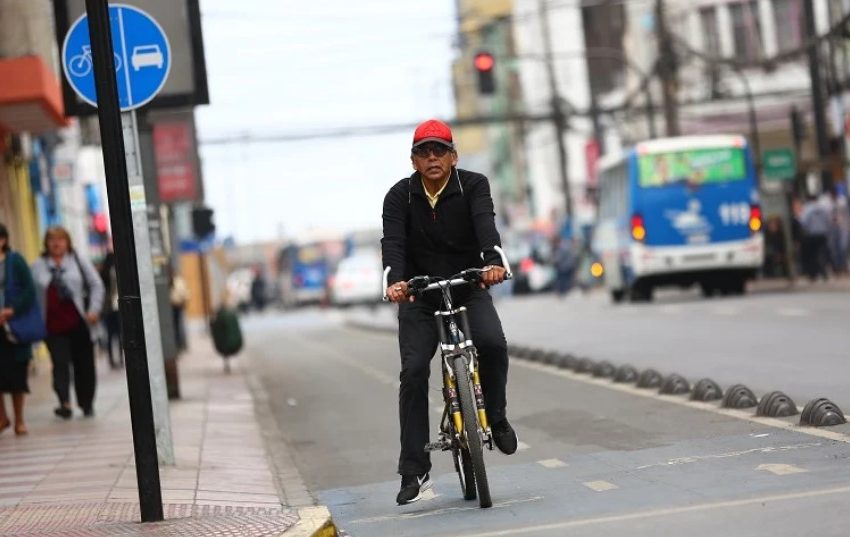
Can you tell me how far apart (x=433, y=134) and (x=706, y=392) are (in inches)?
206

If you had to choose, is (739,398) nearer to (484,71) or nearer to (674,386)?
(674,386)

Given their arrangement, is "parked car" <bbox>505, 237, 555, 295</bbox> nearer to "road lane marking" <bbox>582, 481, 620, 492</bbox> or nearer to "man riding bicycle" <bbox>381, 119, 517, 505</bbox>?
"road lane marking" <bbox>582, 481, 620, 492</bbox>

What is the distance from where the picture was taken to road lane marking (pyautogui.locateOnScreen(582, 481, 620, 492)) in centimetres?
902

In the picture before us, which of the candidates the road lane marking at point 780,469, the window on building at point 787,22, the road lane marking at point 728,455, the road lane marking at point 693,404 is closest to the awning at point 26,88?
the road lane marking at point 693,404

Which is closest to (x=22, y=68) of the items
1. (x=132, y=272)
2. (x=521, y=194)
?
(x=132, y=272)

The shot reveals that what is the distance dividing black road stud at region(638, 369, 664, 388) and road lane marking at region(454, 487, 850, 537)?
718 centimetres

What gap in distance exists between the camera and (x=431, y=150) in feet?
29.3

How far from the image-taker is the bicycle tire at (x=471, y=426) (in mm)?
8602

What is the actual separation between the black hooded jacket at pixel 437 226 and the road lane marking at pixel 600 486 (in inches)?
49.6

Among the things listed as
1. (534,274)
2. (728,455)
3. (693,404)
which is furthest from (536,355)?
(534,274)

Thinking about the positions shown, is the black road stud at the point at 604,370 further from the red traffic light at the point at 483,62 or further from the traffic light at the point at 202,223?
the red traffic light at the point at 483,62

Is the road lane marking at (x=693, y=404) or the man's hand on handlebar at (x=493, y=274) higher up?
the man's hand on handlebar at (x=493, y=274)

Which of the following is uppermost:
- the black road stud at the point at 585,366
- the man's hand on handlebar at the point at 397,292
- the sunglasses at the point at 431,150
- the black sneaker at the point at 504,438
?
the sunglasses at the point at 431,150

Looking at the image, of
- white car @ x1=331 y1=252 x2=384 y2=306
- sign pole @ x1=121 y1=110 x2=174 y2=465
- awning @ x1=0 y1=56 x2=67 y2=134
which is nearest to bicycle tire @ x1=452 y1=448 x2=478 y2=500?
sign pole @ x1=121 y1=110 x2=174 y2=465
